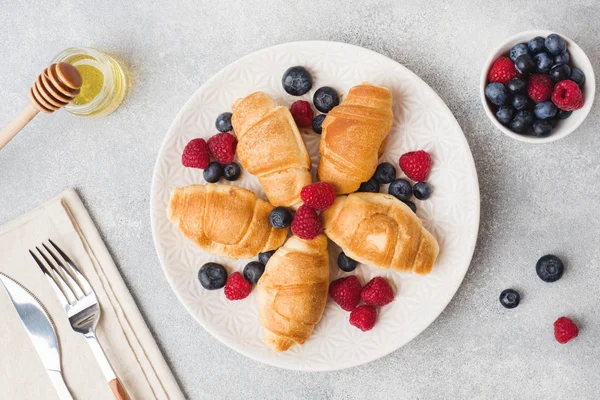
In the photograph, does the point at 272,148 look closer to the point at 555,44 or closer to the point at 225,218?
the point at 225,218

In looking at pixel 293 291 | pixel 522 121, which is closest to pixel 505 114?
pixel 522 121

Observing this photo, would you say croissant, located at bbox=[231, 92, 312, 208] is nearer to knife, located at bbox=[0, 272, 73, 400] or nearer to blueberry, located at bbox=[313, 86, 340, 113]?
blueberry, located at bbox=[313, 86, 340, 113]

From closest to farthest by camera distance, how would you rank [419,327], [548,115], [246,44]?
[548,115]
[419,327]
[246,44]

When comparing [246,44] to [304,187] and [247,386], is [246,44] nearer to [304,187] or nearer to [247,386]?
[304,187]

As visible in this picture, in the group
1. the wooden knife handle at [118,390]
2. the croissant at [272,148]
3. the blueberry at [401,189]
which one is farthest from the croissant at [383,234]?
the wooden knife handle at [118,390]

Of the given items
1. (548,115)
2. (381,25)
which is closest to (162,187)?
(381,25)
